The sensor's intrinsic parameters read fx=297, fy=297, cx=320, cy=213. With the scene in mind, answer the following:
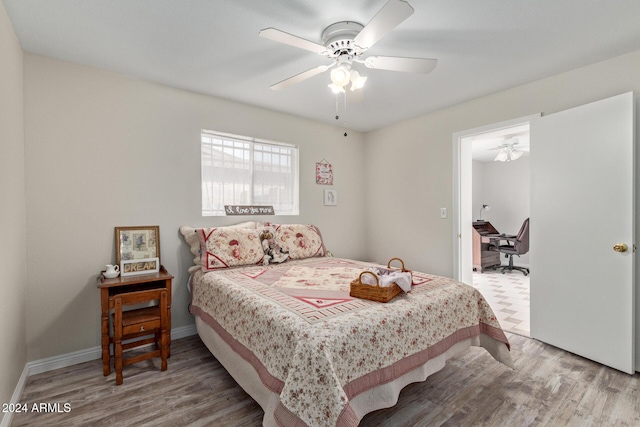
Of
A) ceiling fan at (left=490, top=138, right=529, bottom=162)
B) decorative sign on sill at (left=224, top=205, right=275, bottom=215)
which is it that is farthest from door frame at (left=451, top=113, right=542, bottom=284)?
ceiling fan at (left=490, top=138, right=529, bottom=162)

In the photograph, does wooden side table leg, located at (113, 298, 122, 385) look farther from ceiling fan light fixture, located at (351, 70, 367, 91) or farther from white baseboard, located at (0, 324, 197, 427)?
ceiling fan light fixture, located at (351, 70, 367, 91)

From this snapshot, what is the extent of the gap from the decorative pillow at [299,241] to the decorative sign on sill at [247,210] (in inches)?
9.8

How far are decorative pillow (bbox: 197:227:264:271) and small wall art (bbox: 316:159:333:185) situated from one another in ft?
4.46

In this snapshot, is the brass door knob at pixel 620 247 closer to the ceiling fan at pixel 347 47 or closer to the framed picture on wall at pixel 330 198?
the ceiling fan at pixel 347 47

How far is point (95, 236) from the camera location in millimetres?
2434

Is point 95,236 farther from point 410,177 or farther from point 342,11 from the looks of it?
point 410,177

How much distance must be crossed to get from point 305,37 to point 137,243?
2.16 meters

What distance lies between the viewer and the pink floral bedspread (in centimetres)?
126

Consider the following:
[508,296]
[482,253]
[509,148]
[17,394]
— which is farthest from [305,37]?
[482,253]

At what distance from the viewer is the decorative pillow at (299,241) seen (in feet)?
10.1

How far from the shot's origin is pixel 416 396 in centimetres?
191

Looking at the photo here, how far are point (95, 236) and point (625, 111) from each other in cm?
417

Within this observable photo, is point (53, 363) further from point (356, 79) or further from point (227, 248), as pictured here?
point (356, 79)

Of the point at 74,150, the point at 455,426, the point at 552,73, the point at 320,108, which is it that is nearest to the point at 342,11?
the point at 320,108
